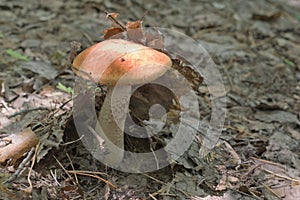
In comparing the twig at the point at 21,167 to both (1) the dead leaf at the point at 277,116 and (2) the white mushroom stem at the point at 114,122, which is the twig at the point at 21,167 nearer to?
(2) the white mushroom stem at the point at 114,122

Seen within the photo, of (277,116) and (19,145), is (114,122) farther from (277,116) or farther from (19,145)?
(277,116)

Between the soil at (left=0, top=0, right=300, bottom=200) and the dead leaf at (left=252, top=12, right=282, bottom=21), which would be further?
the dead leaf at (left=252, top=12, right=282, bottom=21)

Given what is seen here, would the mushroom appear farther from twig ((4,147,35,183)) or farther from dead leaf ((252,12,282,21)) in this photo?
dead leaf ((252,12,282,21))

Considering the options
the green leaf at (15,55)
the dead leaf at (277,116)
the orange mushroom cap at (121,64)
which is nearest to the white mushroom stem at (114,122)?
the orange mushroom cap at (121,64)

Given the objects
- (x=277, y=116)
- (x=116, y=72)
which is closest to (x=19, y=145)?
(x=116, y=72)

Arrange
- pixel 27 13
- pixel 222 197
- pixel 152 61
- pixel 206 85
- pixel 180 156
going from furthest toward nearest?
1. pixel 27 13
2. pixel 206 85
3. pixel 180 156
4. pixel 222 197
5. pixel 152 61

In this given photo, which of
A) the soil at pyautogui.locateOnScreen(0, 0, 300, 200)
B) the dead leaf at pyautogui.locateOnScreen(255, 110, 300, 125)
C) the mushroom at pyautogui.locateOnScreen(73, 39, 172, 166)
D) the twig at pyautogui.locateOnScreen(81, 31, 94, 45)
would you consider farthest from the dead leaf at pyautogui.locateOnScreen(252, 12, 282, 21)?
the mushroom at pyautogui.locateOnScreen(73, 39, 172, 166)

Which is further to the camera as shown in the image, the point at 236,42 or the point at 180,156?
the point at 236,42

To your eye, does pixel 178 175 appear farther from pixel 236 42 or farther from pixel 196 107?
pixel 236 42

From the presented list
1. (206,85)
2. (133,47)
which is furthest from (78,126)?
(206,85)
